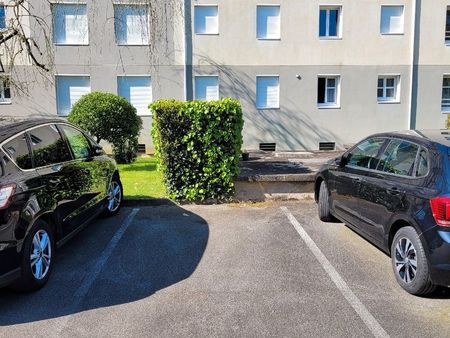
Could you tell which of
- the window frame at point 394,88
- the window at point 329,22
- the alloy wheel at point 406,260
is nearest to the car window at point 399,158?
the alloy wheel at point 406,260

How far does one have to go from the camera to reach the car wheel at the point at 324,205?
6.62 meters

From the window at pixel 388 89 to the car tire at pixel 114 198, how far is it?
14578mm

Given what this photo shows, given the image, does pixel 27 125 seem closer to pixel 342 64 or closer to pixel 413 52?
pixel 342 64

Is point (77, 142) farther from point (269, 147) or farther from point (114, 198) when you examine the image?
point (269, 147)

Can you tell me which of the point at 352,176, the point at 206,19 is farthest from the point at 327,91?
the point at 352,176

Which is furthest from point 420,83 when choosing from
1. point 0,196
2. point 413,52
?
point 0,196

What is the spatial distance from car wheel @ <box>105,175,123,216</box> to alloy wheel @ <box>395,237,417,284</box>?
4.52 m

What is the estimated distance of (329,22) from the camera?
1798cm

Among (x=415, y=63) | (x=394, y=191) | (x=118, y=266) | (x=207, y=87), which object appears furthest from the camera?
(x=415, y=63)

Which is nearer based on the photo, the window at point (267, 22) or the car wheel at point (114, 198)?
the car wheel at point (114, 198)

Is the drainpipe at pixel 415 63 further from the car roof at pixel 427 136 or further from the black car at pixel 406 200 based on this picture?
the car roof at pixel 427 136

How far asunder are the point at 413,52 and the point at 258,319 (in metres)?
17.6

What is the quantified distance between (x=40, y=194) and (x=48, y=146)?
938 mm

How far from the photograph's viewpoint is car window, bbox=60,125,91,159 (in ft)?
18.9
